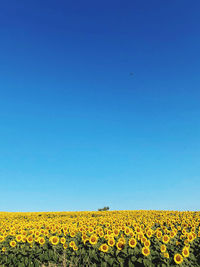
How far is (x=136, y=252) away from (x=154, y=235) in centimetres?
224

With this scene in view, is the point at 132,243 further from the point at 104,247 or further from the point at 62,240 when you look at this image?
the point at 62,240

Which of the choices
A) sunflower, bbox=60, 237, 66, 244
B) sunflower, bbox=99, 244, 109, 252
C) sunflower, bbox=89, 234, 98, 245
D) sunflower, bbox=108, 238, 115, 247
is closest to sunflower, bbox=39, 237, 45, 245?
sunflower, bbox=60, 237, 66, 244

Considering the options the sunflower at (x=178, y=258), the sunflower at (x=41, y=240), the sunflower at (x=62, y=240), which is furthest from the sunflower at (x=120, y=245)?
the sunflower at (x=41, y=240)

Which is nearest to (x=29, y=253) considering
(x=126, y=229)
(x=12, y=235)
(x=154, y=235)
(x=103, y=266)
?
(x=12, y=235)

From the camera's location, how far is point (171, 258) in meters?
7.57

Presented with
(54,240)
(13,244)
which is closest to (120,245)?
(54,240)

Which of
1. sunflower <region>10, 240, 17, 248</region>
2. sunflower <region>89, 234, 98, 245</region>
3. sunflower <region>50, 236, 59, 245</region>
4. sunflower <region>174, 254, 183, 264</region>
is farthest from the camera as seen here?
sunflower <region>10, 240, 17, 248</region>

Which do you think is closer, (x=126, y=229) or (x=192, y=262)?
(x=192, y=262)

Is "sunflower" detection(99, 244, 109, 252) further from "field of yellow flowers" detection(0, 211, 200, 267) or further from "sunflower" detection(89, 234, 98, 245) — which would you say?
"sunflower" detection(89, 234, 98, 245)

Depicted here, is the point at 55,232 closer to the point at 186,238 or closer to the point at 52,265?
the point at 52,265

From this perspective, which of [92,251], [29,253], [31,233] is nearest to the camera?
[92,251]

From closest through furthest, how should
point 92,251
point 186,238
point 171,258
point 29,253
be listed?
point 171,258
point 92,251
point 29,253
point 186,238

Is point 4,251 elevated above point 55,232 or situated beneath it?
situated beneath

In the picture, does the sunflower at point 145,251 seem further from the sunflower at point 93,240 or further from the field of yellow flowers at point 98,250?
the sunflower at point 93,240
